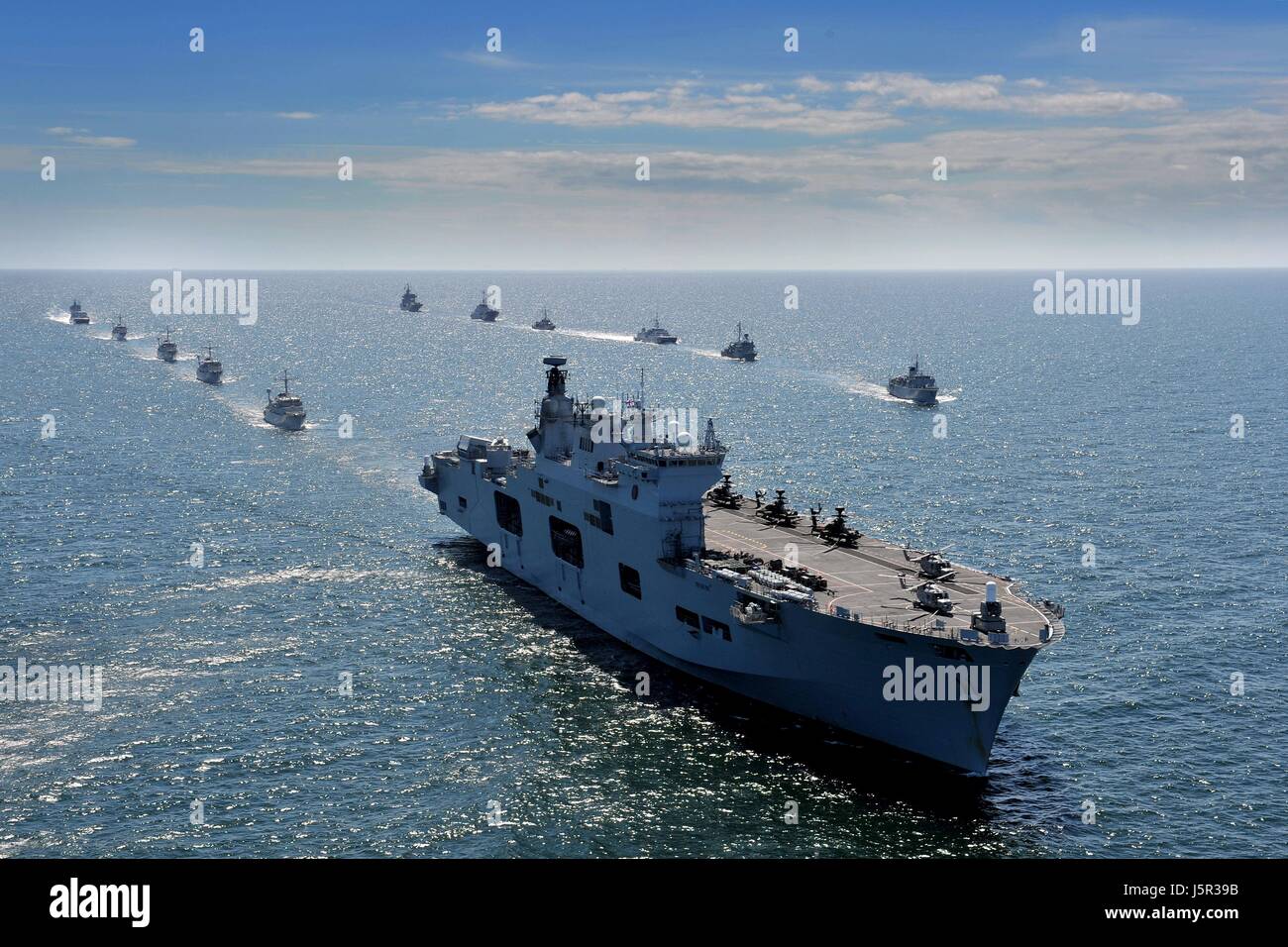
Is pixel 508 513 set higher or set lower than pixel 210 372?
lower

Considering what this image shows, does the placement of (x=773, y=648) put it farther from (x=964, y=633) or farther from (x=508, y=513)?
(x=508, y=513)

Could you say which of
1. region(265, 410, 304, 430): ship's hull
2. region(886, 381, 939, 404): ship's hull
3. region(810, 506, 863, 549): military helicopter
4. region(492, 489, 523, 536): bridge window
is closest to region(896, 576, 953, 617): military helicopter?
region(810, 506, 863, 549): military helicopter

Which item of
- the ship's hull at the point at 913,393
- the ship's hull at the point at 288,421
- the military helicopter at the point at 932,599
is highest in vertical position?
the ship's hull at the point at 913,393

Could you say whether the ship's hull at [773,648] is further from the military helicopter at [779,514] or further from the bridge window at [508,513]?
the military helicopter at [779,514]

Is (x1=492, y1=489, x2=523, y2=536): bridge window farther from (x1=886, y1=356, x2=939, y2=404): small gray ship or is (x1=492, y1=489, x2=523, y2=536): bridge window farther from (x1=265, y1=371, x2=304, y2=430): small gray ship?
(x1=886, y1=356, x2=939, y2=404): small gray ship

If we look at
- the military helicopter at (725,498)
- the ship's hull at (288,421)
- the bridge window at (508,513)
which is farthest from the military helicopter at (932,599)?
the ship's hull at (288,421)

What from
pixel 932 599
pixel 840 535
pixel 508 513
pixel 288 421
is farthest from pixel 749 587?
pixel 288 421
